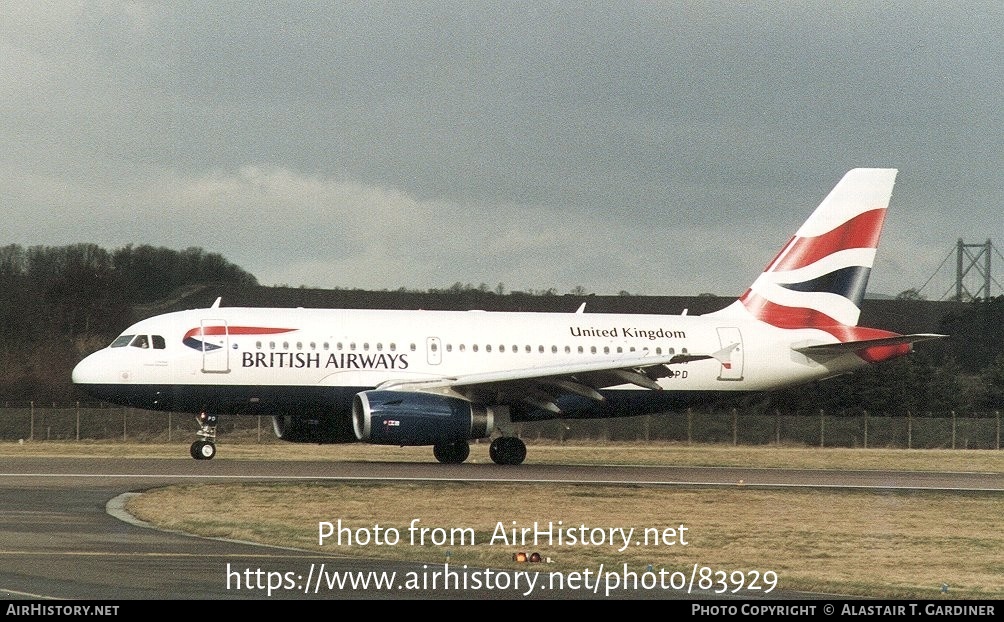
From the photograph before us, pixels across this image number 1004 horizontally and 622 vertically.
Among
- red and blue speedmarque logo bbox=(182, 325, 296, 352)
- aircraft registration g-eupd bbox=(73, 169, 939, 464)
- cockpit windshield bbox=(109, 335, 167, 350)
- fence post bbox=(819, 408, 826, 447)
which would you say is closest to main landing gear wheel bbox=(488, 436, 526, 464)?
aircraft registration g-eupd bbox=(73, 169, 939, 464)

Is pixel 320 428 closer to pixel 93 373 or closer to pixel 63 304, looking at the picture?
pixel 93 373

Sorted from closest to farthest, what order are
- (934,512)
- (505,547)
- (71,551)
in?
(71,551)
(505,547)
(934,512)

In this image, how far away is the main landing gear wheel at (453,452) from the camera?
34094 millimetres

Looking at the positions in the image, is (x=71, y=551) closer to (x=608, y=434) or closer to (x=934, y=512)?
(x=934, y=512)

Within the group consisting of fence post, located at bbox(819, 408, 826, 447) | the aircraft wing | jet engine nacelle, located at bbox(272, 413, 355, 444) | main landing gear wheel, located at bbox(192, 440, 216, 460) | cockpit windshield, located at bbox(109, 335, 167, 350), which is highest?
cockpit windshield, located at bbox(109, 335, 167, 350)

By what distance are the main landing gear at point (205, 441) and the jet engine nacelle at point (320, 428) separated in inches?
60.0

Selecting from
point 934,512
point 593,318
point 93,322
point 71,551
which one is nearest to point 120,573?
point 71,551

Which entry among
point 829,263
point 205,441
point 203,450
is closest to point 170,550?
point 203,450

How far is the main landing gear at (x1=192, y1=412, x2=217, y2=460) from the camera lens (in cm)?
3316

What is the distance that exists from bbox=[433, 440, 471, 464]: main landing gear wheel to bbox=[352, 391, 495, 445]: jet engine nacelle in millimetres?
1699

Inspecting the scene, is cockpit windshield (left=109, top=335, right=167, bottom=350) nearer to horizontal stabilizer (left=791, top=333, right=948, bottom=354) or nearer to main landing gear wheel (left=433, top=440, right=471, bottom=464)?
main landing gear wheel (left=433, top=440, right=471, bottom=464)

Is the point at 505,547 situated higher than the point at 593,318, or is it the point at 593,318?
the point at 593,318
